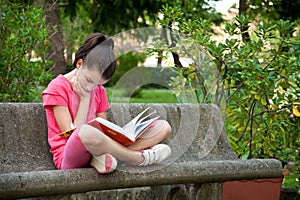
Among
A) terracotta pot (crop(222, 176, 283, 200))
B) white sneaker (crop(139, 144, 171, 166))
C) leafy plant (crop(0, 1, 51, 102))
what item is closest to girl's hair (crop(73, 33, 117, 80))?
white sneaker (crop(139, 144, 171, 166))

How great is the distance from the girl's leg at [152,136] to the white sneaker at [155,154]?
33 millimetres

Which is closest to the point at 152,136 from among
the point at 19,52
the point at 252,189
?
the point at 252,189

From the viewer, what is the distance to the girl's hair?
2850mm

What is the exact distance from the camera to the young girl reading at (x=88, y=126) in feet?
8.78

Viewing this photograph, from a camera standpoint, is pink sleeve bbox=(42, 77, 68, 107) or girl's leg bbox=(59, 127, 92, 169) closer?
girl's leg bbox=(59, 127, 92, 169)

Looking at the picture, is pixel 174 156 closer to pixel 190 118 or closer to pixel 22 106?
pixel 190 118

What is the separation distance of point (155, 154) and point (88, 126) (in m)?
0.38

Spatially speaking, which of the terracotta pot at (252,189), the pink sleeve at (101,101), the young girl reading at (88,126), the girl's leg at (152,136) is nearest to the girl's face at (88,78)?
the young girl reading at (88,126)

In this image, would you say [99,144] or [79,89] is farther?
[79,89]

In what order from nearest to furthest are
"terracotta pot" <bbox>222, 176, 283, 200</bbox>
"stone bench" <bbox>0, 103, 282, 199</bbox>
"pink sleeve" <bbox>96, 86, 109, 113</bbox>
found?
1. "stone bench" <bbox>0, 103, 282, 199</bbox>
2. "pink sleeve" <bbox>96, 86, 109, 113</bbox>
3. "terracotta pot" <bbox>222, 176, 283, 200</bbox>

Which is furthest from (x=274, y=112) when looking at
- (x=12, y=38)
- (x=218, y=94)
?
(x=12, y=38)

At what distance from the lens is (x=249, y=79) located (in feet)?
13.0

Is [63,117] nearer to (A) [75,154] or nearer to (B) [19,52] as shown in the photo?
(A) [75,154]

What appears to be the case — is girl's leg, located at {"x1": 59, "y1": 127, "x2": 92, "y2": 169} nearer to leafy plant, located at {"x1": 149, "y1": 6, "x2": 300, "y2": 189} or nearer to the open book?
the open book
